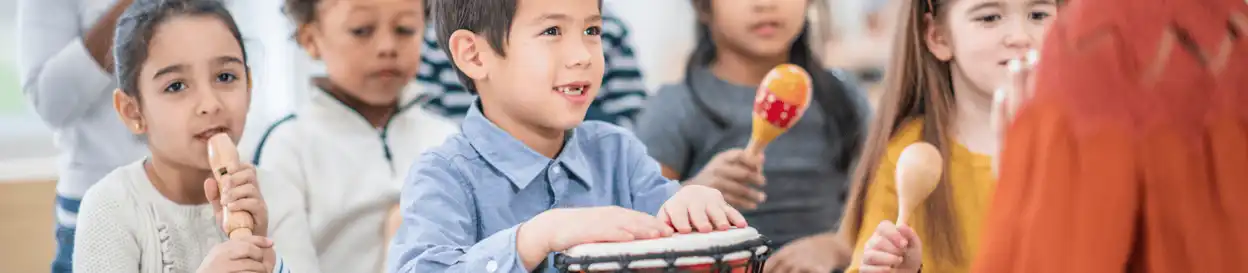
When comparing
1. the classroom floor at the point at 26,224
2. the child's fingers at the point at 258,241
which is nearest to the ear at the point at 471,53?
the child's fingers at the point at 258,241

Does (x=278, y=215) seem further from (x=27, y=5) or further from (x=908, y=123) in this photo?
(x=908, y=123)

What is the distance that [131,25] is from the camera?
1.32m

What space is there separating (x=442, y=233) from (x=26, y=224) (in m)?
1.30

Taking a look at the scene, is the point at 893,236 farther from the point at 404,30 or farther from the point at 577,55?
the point at 404,30

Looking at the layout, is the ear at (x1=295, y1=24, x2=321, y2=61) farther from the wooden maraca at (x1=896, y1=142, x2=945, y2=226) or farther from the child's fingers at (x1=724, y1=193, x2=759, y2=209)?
the wooden maraca at (x1=896, y1=142, x2=945, y2=226)

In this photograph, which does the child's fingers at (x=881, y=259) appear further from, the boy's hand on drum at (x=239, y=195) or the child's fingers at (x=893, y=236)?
the boy's hand on drum at (x=239, y=195)

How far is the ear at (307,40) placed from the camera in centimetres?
151

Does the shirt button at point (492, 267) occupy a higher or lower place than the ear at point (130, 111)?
lower

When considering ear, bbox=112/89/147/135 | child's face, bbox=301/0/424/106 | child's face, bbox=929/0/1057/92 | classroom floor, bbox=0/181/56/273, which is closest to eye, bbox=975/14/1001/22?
child's face, bbox=929/0/1057/92

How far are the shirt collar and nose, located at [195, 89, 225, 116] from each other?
318mm

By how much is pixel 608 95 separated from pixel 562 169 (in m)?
0.68

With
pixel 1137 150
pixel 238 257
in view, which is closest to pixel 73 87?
pixel 238 257

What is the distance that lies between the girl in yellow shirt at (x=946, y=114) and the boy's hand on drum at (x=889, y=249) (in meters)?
0.14

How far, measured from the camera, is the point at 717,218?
42.6 inches
